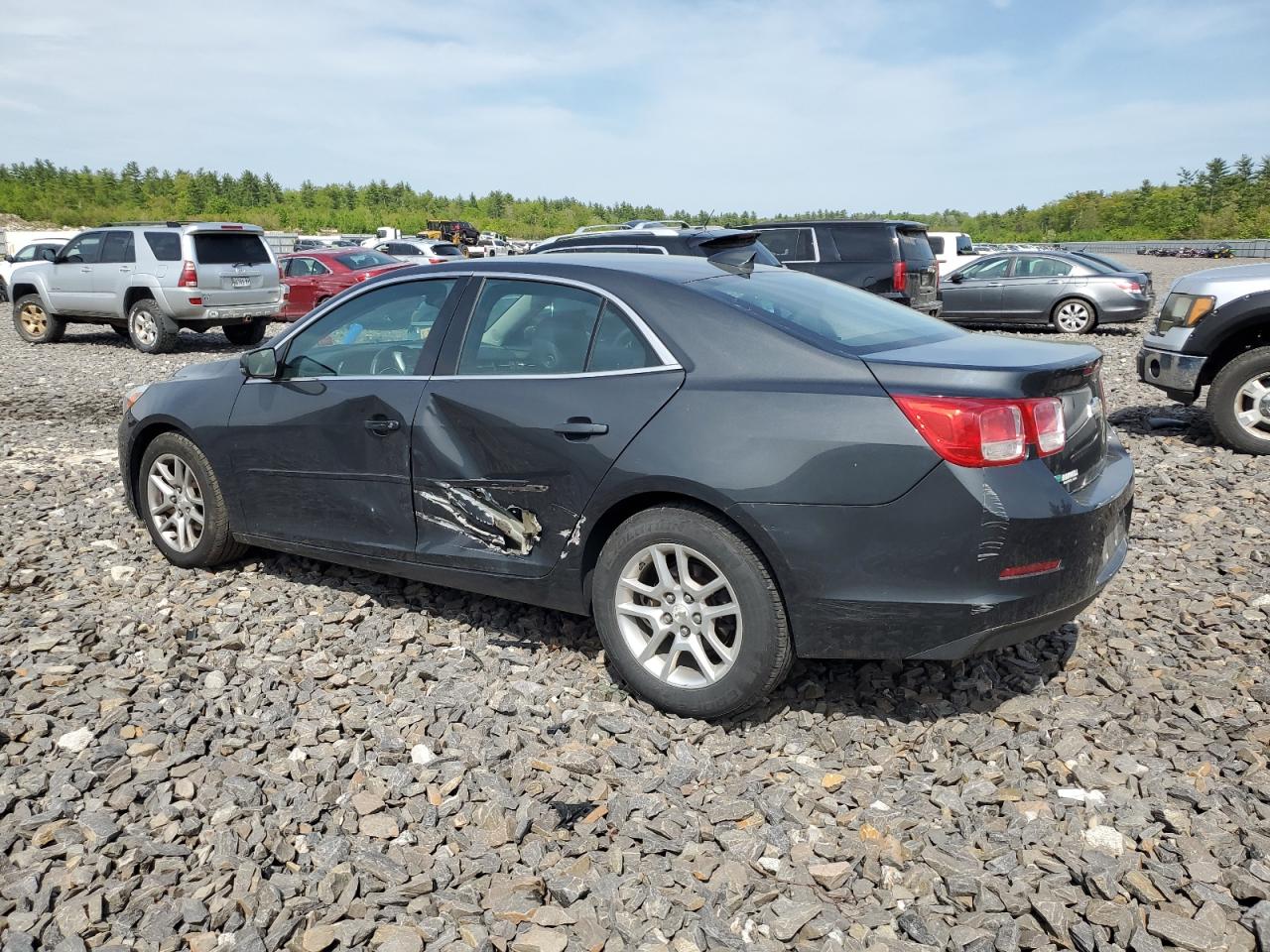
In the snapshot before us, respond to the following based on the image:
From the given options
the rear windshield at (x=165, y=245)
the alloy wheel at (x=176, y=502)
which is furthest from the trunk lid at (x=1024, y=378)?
the rear windshield at (x=165, y=245)

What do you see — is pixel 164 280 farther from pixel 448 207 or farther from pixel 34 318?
pixel 448 207

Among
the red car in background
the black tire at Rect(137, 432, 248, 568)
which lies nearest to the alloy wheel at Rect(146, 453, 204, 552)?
the black tire at Rect(137, 432, 248, 568)

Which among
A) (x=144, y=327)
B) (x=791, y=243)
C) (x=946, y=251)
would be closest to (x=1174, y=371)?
(x=791, y=243)

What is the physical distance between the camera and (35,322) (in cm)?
1703

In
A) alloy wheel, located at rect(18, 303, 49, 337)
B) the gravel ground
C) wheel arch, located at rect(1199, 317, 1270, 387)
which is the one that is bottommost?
the gravel ground

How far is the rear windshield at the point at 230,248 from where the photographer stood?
15.1m

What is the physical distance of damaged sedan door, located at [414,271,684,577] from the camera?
12.0 ft

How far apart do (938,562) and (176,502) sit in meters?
3.89

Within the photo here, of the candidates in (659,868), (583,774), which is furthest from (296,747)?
(659,868)

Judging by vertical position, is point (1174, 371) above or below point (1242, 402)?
above

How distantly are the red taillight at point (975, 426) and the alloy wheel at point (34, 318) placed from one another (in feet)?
57.4

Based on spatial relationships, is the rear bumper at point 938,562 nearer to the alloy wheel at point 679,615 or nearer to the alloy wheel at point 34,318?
the alloy wheel at point 679,615

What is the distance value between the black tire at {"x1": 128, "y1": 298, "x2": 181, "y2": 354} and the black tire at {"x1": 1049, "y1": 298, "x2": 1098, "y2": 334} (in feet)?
46.6

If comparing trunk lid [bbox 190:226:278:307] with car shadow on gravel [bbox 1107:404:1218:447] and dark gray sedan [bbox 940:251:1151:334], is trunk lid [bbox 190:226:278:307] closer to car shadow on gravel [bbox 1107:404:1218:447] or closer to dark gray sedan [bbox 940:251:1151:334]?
dark gray sedan [bbox 940:251:1151:334]
